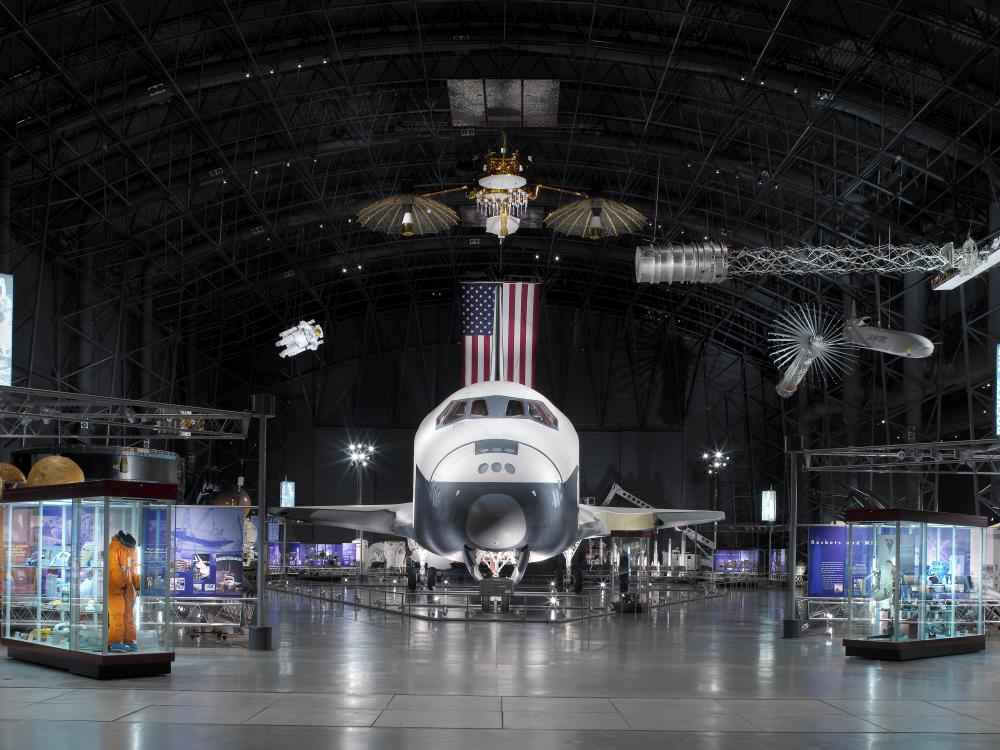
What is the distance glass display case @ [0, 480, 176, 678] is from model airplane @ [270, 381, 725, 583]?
6.61m

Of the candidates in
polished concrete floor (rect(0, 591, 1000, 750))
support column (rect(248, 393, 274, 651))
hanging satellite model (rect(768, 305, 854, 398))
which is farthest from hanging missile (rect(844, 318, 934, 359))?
support column (rect(248, 393, 274, 651))

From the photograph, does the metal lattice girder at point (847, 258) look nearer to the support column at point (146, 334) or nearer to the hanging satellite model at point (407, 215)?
the hanging satellite model at point (407, 215)

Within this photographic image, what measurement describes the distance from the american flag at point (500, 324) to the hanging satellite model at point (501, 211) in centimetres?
176

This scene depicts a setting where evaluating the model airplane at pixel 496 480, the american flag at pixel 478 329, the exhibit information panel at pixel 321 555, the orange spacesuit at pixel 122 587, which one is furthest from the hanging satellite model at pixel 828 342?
the exhibit information panel at pixel 321 555

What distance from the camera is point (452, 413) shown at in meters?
19.8

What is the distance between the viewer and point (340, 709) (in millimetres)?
9516

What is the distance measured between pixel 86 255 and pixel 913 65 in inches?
986

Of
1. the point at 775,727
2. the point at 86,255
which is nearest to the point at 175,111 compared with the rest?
the point at 86,255

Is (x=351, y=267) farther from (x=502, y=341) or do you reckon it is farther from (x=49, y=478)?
(x=49, y=478)

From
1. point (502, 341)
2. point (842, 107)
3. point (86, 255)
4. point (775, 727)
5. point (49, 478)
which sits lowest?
point (775, 727)

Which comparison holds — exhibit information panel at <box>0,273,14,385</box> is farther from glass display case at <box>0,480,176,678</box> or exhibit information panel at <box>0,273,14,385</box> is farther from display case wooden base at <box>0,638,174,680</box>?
display case wooden base at <box>0,638,174,680</box>

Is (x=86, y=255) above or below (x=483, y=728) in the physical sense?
above

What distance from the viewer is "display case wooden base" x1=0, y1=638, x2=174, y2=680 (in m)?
11.3

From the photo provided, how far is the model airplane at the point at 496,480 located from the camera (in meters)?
18.0
